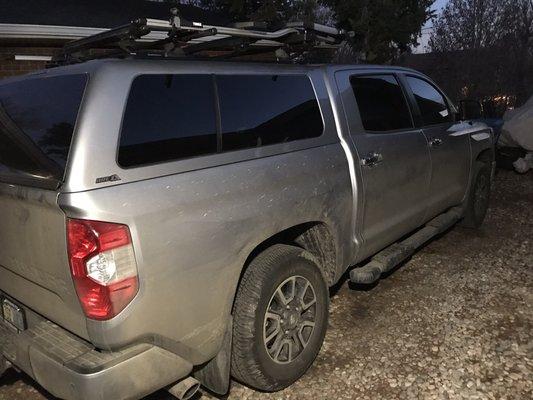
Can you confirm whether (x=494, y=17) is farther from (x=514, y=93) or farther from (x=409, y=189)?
(x=409, y=189)

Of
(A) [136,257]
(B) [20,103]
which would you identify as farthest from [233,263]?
(B) [20,103]

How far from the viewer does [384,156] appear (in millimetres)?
3662

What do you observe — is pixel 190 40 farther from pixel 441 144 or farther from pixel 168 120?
pixel 441 144

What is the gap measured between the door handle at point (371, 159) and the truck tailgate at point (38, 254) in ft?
6.86

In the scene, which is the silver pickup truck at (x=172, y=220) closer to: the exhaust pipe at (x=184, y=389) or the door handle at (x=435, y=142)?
the exhaust pipe at (x=184, y=389)

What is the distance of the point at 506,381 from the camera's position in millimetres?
3012

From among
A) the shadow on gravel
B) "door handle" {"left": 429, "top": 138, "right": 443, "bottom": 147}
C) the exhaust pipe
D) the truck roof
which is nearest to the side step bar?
"door handle" {"left": 429, "top": 138, "right": 443, "bottom": 147}

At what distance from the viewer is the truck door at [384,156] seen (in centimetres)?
350

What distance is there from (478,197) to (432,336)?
8.89 ft

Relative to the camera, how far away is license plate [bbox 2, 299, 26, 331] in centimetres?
252

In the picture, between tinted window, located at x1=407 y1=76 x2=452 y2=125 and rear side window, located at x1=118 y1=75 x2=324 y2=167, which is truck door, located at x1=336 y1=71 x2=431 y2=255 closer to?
tinted window, located at x1=407 y1=76 x2=452 y2=125

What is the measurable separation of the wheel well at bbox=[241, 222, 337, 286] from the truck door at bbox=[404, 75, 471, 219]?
1.57 metres

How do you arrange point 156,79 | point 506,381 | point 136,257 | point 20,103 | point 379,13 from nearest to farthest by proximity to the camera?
point 136,257 < point 156,79 < point 20,103 < point 506,381 < point 379,13

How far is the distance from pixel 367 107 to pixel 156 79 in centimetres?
188
